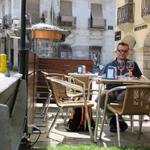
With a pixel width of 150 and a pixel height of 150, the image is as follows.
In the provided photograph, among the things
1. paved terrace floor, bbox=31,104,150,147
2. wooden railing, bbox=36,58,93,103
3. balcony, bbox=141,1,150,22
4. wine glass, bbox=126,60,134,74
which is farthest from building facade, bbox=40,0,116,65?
paved terrace floor, bbox=31,104,150,147

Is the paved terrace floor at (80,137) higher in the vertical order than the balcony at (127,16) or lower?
lower

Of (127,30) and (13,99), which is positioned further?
(127,30)

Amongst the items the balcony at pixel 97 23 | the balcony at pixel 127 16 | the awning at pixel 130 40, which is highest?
the balcony at pixel 97 23

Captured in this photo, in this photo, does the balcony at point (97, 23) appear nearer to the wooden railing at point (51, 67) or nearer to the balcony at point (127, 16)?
the balcony at point (127, 16)

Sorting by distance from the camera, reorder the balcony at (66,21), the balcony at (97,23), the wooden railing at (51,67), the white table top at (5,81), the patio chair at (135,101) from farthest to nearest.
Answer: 1. the balcony at (97,23)
2. the balcony at (66,21)
3. the wooden railing at (51,67)
4. the patio chair at (135,101)
5. the white table top at (5,81)

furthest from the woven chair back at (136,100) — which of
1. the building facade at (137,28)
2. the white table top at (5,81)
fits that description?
the building facade at (137,28)

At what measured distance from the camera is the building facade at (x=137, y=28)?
2105 centimetres

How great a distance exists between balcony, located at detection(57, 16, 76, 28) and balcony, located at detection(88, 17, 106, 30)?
5.13 feet

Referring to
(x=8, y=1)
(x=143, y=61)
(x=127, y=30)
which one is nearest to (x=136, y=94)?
(x=143, y=61)

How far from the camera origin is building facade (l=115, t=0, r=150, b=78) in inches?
829

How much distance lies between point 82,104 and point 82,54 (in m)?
35.6

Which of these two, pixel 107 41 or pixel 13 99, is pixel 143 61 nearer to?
pixel 13 99

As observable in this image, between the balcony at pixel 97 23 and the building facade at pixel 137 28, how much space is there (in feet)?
58.2

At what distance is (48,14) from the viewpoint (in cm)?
4156
